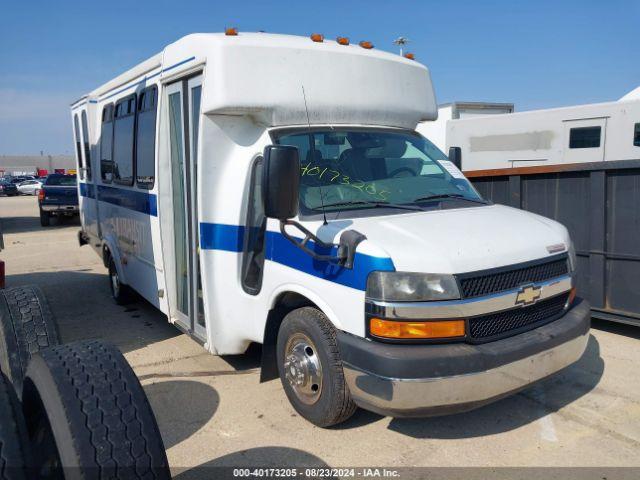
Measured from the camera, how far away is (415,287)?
A: 126 inches

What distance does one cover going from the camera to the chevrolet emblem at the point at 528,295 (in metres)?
3.50

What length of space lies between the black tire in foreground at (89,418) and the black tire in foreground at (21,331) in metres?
1.01

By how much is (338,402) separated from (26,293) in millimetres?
2141

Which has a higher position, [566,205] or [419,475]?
[566,205]

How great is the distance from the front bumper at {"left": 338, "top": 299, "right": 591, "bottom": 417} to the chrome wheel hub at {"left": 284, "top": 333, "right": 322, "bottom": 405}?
35cm

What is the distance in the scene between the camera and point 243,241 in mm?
4309

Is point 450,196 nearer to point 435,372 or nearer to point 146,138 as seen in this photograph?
point 435,372

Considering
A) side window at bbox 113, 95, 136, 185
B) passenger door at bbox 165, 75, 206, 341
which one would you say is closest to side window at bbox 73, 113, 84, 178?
side window at bbox 113, 95, 136, 185

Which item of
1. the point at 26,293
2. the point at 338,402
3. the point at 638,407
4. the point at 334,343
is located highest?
the point at 26,293

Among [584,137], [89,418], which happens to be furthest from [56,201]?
[89,418]

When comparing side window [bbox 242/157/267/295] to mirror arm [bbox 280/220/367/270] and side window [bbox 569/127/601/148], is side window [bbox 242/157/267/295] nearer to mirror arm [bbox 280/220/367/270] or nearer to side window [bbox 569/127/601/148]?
mirror arm [bbox 280/220/367/270]

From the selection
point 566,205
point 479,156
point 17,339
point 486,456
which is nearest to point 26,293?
point 17,339

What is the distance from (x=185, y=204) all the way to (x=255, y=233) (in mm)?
1081

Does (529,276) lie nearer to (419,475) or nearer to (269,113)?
(419,475)
